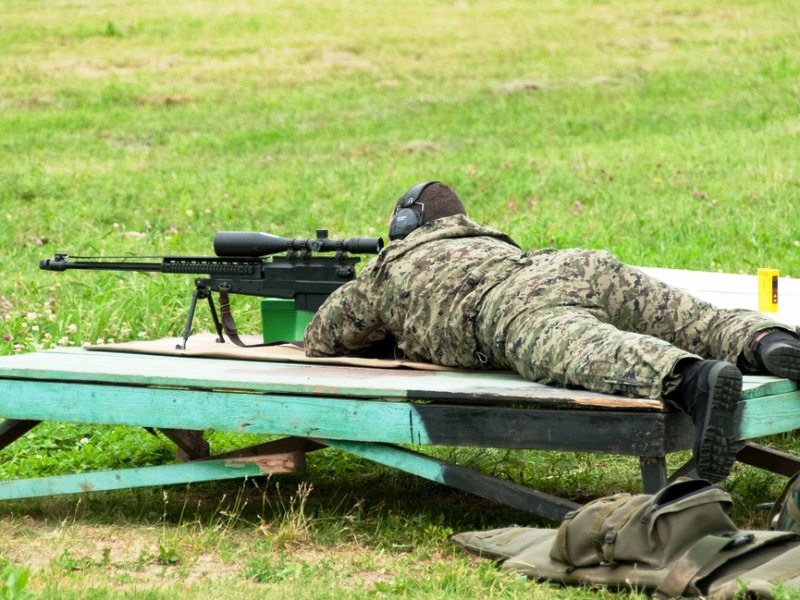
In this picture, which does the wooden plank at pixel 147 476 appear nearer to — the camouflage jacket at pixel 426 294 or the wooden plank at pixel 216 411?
the wooden plank at pixel 216 411

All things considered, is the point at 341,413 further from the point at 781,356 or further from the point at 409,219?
the point at 781,356

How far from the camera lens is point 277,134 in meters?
16.5

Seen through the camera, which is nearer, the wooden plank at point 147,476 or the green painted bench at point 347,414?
the green painted bench at point 347,414

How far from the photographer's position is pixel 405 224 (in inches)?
201

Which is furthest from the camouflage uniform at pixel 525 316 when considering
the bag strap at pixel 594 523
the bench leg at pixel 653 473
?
the bag strap at pixel 594 523

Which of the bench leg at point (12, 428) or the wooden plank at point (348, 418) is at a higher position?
the wooden plank at point (348, 418)

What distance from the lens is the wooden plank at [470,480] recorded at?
4289mm

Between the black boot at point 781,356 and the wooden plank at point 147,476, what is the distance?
1644 mm

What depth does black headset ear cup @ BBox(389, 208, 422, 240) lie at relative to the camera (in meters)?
5.12

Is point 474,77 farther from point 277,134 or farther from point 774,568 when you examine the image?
point 774,568

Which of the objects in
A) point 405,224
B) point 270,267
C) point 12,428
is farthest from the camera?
point 270,267

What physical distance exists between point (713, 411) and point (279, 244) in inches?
87.3

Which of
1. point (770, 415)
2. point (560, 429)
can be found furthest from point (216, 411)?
point (770, 415)

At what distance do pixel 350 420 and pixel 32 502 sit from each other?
5.29 ft
